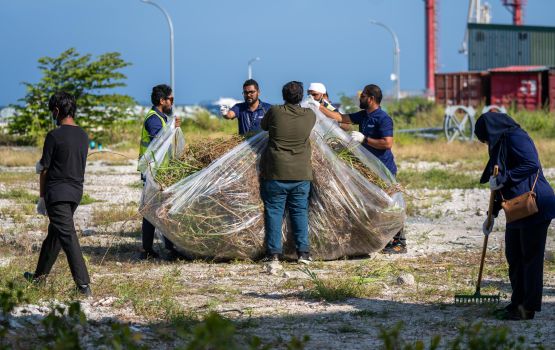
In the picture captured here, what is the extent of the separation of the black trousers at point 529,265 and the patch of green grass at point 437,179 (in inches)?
343

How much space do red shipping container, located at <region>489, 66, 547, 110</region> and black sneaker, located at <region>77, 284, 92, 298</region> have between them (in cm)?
3020

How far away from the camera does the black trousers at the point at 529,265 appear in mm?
6750

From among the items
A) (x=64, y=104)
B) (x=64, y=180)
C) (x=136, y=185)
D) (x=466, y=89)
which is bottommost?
(x=136, y=185)

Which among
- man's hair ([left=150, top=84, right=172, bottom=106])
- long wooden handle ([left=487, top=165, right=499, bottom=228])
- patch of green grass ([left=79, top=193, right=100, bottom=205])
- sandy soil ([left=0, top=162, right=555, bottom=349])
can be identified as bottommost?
sandy soil ([left=0, top=162, right=555, bottom=349])

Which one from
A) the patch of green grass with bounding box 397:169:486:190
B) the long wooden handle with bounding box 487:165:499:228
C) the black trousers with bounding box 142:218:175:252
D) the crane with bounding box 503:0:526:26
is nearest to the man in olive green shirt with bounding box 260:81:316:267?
the black trousers with bounding box 142:218:175:252

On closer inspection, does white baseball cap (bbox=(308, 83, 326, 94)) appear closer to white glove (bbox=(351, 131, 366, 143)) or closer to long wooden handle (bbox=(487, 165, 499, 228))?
white glove (bbox=(351, 131, 366, 143))

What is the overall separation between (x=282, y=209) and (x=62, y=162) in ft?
7.53

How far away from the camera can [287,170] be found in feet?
29.6

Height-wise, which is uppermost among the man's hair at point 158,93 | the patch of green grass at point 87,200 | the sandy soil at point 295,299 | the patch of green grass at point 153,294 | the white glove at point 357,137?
the man's hair at point 158,93

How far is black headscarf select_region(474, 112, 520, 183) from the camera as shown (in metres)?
6.83

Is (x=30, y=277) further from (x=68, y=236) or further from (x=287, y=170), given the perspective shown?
(x=287, y=170)

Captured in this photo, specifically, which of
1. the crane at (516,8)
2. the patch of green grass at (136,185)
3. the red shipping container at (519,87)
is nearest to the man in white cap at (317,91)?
the patch of green grass at (136,185)

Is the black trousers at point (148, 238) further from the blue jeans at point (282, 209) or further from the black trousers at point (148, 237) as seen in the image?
the blue jeans at point (282, 209)

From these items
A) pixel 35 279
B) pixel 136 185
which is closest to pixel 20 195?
pixel 136 185
